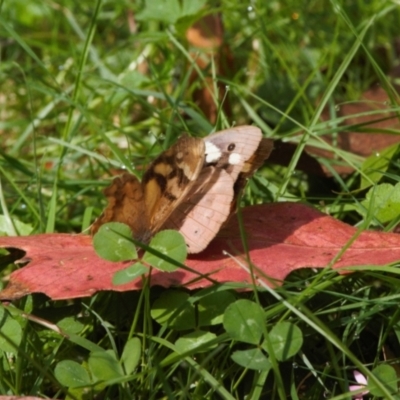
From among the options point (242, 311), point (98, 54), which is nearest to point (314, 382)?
point (242, 311)

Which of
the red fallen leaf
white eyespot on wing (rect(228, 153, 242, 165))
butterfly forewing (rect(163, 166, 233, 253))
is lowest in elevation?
the red fallen leaf

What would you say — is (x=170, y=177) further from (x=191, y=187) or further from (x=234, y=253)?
(x=234, y=253)

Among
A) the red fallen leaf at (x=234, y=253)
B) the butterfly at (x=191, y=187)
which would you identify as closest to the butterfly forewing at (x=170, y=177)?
the butterfly at (x=191, y=187)

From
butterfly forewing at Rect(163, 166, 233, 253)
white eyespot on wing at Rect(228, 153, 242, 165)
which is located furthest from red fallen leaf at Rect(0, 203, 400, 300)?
white eyespot on wing at Rect(228, 153, 242, 165)

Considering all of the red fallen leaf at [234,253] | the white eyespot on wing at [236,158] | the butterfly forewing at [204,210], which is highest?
the white eyespot on wing at [236,158]

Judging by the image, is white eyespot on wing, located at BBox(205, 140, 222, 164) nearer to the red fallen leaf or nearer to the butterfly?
the butterfly

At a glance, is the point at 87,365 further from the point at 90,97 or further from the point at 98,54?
the point at 98,54

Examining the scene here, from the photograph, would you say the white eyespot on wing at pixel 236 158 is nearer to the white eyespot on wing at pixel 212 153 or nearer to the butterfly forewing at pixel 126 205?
the white eyespot on wing at pixel 212 153
